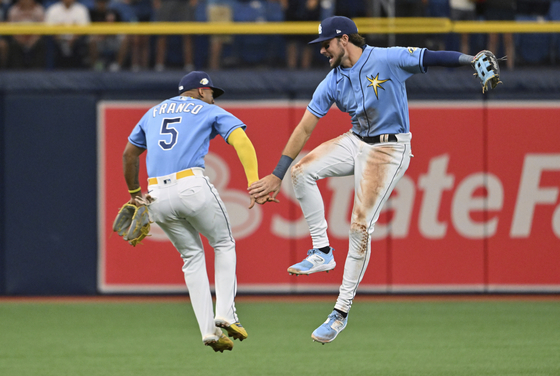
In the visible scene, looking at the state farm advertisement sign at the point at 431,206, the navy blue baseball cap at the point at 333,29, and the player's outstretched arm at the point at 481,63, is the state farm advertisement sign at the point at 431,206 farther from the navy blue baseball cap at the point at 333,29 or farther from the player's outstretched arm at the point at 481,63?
the player's outstretched arm at the point at 481,63

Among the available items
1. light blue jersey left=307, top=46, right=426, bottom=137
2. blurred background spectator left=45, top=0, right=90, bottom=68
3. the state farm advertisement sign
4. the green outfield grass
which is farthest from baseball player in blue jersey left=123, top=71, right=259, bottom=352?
blurred background spectator left=45, top=0, right=90, bottom=68

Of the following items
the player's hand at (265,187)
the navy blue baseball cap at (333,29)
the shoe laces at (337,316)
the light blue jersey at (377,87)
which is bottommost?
the shoe laces at (337,316)

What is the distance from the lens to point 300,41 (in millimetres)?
10711

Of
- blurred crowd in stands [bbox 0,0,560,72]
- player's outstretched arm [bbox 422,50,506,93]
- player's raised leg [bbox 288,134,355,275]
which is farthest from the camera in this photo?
blurred crowd in stands [bbox 0,0,560,72]

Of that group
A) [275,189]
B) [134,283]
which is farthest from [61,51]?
[275,189]

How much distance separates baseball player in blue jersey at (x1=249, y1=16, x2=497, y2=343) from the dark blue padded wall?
538cm

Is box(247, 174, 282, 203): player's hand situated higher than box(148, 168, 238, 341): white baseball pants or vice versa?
box(247, 174, 282, 203): player's hand

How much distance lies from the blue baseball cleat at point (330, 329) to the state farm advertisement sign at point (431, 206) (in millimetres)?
4592

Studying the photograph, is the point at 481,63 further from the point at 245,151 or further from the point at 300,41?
the point at 300,41

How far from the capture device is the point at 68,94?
426 inches

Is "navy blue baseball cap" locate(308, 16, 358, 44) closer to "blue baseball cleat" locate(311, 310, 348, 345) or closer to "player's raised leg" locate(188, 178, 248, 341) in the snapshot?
"player's raised leg" locate(188, 178, 248, 341)

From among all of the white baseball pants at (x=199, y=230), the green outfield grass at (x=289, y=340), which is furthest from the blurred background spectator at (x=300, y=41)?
the white baseball pants at (x=199, y=230)

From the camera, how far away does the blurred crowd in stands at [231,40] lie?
10.5m

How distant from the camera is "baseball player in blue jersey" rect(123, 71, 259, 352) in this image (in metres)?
6.32
